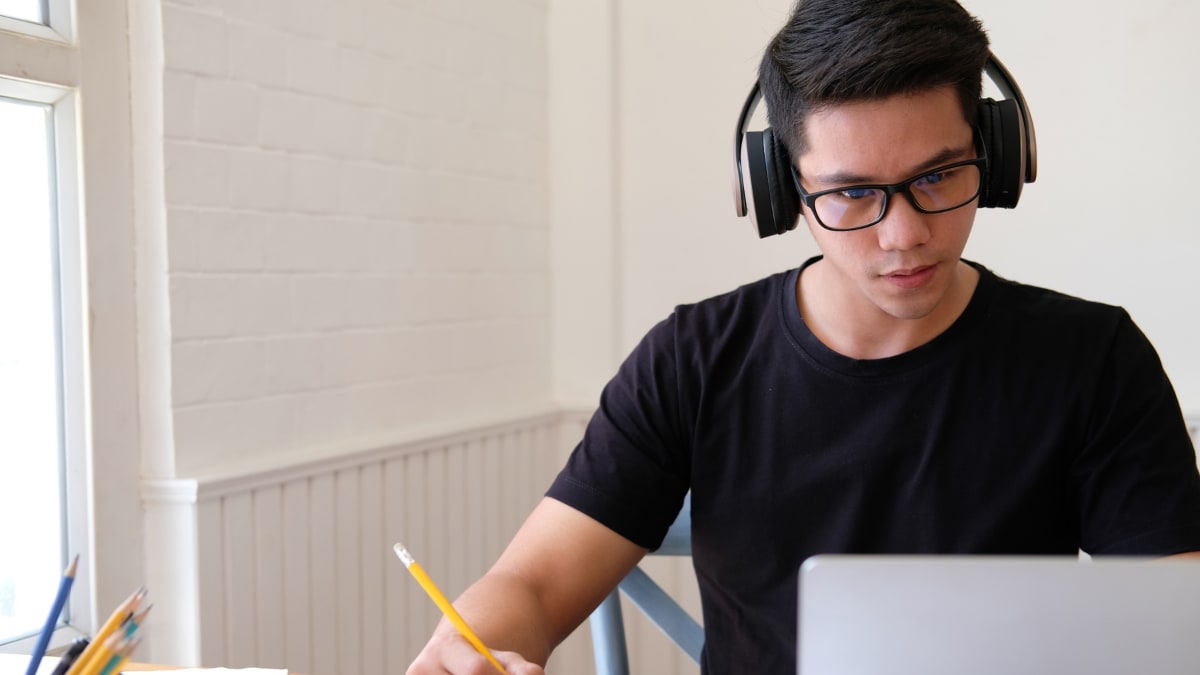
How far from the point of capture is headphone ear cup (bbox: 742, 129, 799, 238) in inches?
49.2

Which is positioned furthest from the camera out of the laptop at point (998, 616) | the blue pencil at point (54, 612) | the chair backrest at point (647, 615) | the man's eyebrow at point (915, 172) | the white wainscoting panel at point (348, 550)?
the white wainscoting panel at point (348, 550)

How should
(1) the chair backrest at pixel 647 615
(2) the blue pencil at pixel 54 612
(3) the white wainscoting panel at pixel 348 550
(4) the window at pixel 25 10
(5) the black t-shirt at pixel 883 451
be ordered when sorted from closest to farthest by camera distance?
(2) the blue pencil at pixel 54 612 < (5) the black t-shirt at pixel 883 451 < (1) the chair backrest at pixel 647 615 < (4) the window at pixel 25 10 < (3) the white wainscoting panel at pixel 348 550

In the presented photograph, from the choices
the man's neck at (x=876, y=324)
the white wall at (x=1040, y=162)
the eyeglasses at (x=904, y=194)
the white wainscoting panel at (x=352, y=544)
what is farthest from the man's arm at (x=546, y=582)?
the white wall at (x=1040, y=162)

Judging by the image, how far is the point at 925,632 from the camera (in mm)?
653

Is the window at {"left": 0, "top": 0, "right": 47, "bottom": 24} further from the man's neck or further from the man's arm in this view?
the man's neck

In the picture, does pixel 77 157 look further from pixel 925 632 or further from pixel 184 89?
pixel 925 632

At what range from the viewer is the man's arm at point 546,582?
115 centimetres

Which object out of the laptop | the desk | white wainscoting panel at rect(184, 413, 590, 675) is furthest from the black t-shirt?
white wainscoting panel at rect(184, 413, 590, 675)

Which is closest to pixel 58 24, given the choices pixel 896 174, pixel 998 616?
pixel 896 174

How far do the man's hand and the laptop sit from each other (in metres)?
0.37

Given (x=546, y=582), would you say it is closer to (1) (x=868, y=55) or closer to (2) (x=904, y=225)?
(2) (x=904, y=225)

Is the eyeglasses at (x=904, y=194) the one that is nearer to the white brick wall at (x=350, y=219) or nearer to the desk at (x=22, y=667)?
the desk at (x=22, y=667)

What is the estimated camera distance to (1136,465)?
1.20 m

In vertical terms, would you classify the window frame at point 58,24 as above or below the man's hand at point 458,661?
above
